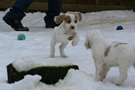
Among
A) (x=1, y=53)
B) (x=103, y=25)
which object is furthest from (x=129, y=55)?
(x=103, y=25)

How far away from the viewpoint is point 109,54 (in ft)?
9.07

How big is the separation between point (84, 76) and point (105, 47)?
0.38 metres

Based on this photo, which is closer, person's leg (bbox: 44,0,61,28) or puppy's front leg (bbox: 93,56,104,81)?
puppy's front leg (bbox: 93,56,104,81)

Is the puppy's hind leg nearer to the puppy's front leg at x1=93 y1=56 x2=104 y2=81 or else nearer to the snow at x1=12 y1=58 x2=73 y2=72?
the puppy's front leg at x1=93 y1=56 x2=104 y2=81

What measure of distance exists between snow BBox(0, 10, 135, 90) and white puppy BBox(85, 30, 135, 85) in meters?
0.12

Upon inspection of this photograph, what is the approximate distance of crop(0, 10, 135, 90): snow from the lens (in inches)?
102

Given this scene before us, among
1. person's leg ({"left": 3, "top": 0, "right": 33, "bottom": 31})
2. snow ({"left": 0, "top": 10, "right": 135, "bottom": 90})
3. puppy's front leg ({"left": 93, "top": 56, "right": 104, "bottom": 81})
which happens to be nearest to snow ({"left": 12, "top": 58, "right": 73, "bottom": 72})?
snow ({"left": 0, "top": 10, "right": 135, "bottom": 90})

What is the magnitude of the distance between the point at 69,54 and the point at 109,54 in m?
1.73

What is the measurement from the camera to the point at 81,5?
34.1 ft

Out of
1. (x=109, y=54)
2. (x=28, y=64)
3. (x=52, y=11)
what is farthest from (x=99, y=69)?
(x=52, y=11)

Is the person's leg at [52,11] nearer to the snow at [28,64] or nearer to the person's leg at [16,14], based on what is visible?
the person's leg at [16,14]

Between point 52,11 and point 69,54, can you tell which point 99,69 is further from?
point 52,11

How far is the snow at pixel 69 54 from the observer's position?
260 centimetres

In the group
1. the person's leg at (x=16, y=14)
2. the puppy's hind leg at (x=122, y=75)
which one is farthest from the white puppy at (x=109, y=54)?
the person's leg at (x=16, y=14)
